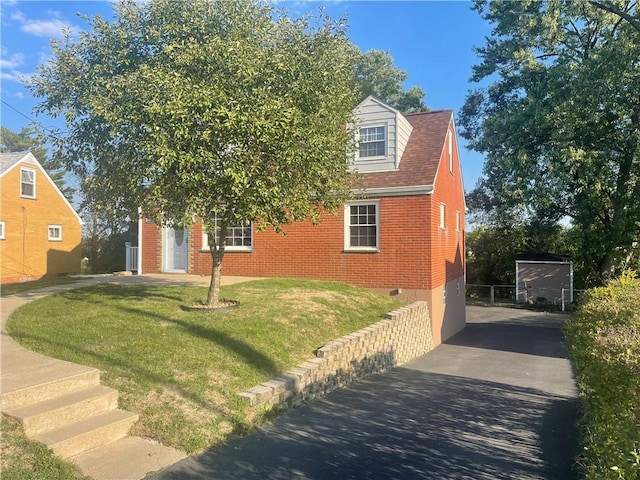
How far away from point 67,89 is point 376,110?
939 cm

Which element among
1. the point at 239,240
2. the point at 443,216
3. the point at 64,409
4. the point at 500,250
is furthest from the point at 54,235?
the point at 500,250

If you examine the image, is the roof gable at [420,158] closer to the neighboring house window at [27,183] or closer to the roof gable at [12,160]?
the roof gable at [12,160]

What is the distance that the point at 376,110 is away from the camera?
1483 cm

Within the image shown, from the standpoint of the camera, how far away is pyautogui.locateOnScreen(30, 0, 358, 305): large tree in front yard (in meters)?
7.02

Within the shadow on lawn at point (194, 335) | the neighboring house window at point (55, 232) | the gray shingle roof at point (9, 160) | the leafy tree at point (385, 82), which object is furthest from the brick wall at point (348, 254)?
the leafy tree at point (385, 82)

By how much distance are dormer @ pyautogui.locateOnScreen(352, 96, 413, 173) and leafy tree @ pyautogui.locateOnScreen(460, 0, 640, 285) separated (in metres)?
6.53

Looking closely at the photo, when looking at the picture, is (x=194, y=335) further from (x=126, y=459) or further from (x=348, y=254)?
(x=348, y=254)

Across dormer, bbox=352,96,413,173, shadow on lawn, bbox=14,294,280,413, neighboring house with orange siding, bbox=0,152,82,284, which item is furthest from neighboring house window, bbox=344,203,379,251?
neighboring house with orange siding, bbox=0,152,82,284

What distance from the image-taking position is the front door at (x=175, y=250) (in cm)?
1758

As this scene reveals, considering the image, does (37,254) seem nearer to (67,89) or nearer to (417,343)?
(67,89)

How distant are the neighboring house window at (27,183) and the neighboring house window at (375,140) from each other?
61.5 feet

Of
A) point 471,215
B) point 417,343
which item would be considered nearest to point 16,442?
point 417,343

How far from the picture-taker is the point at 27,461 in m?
3.88

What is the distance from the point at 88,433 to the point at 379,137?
12.4 meters
